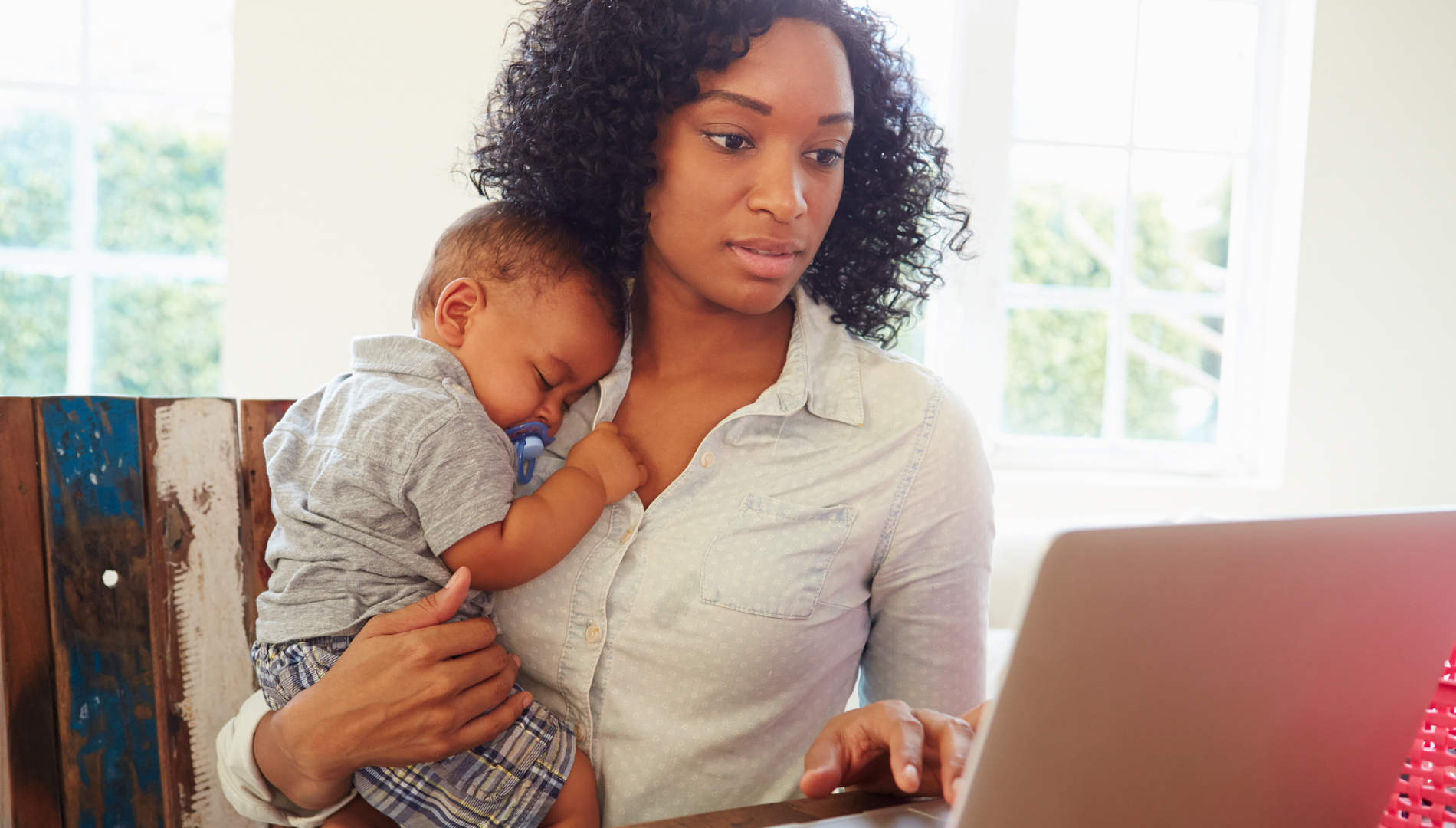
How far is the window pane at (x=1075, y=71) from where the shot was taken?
3.19 meters

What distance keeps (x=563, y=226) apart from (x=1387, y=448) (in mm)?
2907

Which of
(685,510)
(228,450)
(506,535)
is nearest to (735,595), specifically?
(685,510)

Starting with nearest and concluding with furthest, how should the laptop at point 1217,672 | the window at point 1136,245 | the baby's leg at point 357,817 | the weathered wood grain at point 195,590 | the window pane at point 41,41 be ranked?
the laptop at point 1217,672
the baby's leg at point 357,817
the weathered wood grain at point 195,590
the window pane at point 41,41
the window at point 1136,245

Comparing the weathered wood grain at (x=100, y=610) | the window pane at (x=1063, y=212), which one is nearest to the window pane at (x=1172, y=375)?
the window pane at (x=1063, y=212)

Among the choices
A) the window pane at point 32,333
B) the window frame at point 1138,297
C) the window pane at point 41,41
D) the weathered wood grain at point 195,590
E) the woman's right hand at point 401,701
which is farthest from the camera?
the window frame at point 1138,297

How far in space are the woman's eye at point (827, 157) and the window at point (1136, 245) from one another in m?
1.94

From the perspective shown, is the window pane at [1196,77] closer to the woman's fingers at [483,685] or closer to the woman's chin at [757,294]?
Answer: the woman's chin at [757,294]

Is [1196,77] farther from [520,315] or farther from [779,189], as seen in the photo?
[520,315]

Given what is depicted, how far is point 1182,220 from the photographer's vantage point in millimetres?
3293

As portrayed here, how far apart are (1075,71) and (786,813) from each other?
298 cm

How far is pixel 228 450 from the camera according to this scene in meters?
1.36

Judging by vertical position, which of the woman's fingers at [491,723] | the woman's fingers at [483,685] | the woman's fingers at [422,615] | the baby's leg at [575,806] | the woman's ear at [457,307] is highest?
the woman's ear at [457,307]

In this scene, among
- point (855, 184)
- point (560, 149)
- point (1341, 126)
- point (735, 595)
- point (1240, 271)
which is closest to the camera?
point (735, 595)

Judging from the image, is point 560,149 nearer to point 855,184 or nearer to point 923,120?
point 855,184
